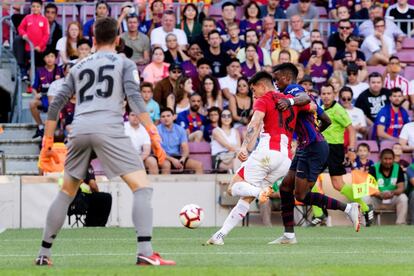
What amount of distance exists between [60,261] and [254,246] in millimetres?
3096

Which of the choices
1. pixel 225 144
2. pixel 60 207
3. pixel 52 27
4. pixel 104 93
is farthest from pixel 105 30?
pixel 52 27

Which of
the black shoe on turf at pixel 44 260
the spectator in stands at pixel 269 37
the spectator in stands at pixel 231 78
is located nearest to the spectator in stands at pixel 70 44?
the spectator in stands at pixel 231 78

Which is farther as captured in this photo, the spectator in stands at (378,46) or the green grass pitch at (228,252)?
the spectator in stands at (378,46)

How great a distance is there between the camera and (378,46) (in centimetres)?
2530

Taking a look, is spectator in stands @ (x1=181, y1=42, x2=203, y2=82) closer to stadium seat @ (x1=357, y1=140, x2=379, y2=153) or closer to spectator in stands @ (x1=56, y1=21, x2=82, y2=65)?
spectator in stands @ (x1=56, y1=21, x2=82, y2=65)

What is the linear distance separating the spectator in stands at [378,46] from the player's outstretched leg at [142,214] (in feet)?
48.4

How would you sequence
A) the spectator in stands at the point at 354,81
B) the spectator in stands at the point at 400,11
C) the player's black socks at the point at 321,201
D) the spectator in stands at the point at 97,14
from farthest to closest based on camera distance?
the spectator in stands at the point at 400,11, the spectator in stands at the point at 354,81, the spectator in stands at the point at 97,14, the player's black socks at the point at 321,201

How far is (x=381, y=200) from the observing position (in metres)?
21.8

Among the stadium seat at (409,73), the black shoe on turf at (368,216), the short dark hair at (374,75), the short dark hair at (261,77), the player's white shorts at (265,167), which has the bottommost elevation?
the black shoe on turf at (368,216)

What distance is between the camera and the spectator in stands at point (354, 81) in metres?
24.1

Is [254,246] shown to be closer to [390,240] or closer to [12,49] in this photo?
[390,240]

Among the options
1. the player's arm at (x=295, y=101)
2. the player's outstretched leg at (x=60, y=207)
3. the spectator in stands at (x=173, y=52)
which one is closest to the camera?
the player's outstretched leg at (x=60, y=207)

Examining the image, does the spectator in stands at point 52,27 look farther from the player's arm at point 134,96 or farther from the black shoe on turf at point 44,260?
the player's arm at point 134,96

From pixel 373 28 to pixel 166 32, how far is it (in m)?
Answer: 4.21
